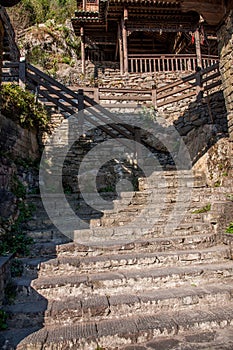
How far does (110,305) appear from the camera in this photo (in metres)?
2.52

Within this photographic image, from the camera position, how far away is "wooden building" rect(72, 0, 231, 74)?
11.4m

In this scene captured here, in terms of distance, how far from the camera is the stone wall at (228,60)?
4.65 m

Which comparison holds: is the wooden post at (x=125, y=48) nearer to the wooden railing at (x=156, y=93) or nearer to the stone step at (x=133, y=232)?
the wooden railing at (x=156, y=93)

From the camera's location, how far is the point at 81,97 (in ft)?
25.5

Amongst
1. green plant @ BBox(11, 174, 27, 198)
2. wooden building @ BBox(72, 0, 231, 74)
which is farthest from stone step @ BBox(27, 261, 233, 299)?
wooden building @ BBox(72, 0, 231, 74)

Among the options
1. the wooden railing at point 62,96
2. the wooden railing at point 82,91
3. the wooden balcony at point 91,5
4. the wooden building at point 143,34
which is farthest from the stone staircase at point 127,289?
the wooden balcony at point 91,5

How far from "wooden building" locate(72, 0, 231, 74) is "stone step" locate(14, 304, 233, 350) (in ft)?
29.4

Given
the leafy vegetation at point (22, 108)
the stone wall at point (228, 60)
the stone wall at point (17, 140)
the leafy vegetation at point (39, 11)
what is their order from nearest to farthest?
the stone wall at point (228, 60)
the stone wall at point (17, 140)
the leafy vegetation at point (22, 108)
the leafy vegetation at point (39, 11)

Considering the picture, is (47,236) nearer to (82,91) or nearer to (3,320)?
(3,320)

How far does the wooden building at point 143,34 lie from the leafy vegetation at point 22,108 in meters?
4.91

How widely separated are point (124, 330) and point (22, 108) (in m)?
5.80

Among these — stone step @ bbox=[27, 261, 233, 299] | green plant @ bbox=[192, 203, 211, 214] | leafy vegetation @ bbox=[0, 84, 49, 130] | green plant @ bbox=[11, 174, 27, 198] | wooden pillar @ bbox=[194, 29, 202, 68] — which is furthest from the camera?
wooden pillar @ bbox=[194, 29, 202, 68]

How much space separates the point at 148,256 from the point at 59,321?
1.32 m

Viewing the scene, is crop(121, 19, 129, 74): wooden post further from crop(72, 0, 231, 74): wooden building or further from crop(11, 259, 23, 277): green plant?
crop(11, 259, 23, 277): green plant
